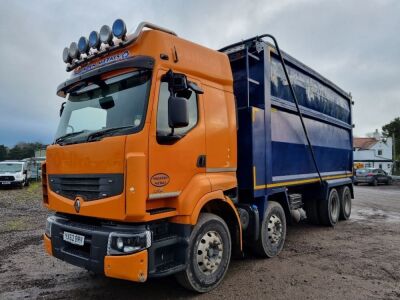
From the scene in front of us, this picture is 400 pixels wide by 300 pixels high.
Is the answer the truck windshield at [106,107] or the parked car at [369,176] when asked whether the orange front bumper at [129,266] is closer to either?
the truck windshield at [106,107]

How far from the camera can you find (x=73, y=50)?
182 inches

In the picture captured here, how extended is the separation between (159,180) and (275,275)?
7.90 feet

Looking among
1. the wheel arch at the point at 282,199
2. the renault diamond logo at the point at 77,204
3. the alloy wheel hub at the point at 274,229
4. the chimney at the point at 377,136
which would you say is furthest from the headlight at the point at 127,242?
the chimney at the point at 377,136

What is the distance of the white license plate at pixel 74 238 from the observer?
3891 millimetres

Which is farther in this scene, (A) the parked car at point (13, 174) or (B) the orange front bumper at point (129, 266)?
(A) the parked car at point (13, 174)

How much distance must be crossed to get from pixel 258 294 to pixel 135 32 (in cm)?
347

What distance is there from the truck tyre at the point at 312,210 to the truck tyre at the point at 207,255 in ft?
14.6

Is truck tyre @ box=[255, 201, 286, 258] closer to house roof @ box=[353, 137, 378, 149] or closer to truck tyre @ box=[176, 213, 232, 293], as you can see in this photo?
truck tyre @ box=[176, 213, 232, 293]

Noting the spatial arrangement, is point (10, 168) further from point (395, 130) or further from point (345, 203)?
point (395, 130)

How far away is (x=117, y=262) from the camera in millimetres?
3494

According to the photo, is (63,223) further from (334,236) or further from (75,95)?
(334,236)

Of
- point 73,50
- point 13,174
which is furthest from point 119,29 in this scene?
point 13,174

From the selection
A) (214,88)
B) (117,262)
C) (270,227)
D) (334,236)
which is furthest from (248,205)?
(334,236)

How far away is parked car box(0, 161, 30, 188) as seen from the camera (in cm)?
2094
